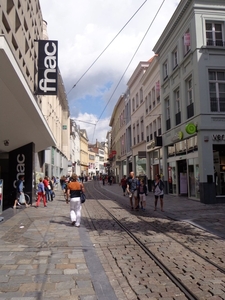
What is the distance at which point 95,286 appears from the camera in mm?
4898

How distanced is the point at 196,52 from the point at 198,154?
6.00 meters

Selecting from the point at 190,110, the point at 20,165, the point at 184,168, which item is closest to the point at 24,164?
the point at 20,165

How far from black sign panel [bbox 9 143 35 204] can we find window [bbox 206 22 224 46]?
12.5 meters

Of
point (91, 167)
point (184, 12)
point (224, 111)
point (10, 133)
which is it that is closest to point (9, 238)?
point (10, 133)

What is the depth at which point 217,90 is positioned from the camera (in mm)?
19188

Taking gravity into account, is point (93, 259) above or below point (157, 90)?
below

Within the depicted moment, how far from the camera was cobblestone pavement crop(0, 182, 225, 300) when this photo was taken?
186 inches

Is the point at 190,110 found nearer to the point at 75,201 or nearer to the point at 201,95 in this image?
the point at 201,95

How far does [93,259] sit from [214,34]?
56.9ft

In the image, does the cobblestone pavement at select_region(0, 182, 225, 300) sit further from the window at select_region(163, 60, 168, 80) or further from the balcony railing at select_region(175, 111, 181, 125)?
the window at select_region(163, 60, 168, 80)

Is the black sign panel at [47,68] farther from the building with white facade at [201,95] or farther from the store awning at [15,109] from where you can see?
the building with white facade at [201,95]

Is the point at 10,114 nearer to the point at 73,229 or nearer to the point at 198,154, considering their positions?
the point at 73,229

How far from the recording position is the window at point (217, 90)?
749 inches

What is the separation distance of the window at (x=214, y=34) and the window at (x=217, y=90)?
1773 millimetres
